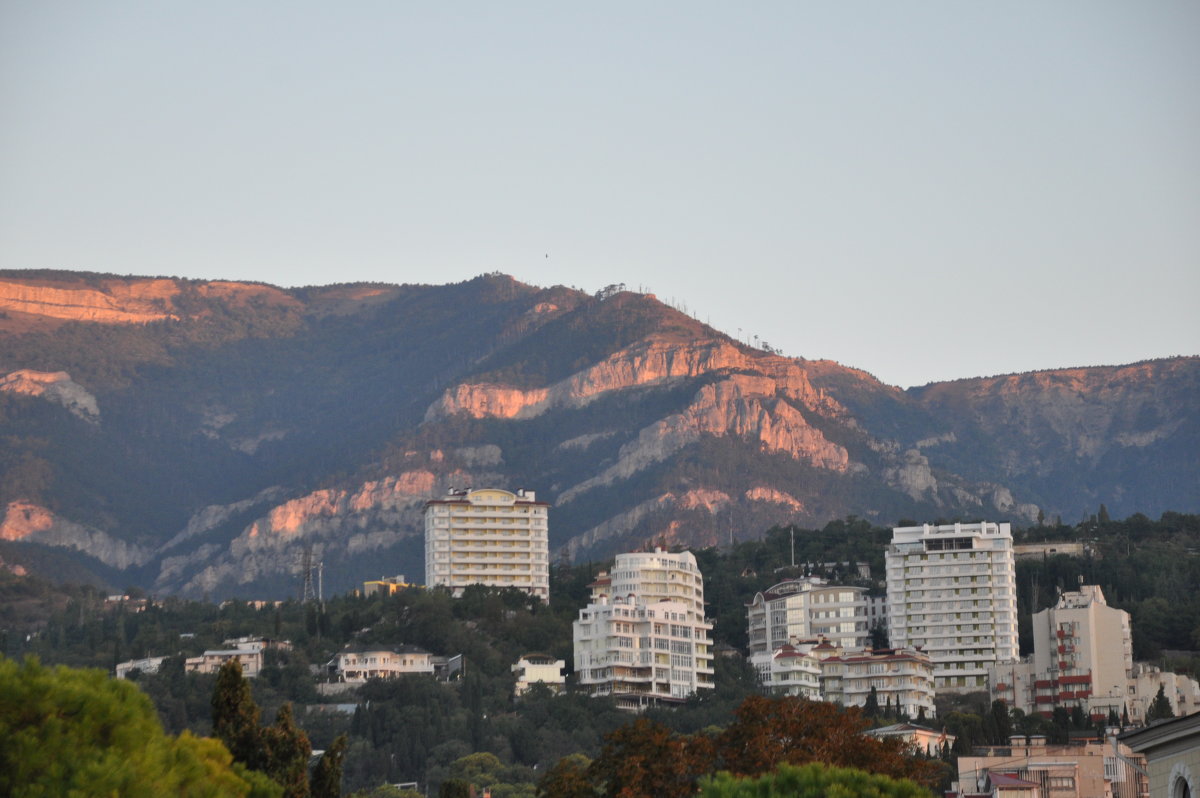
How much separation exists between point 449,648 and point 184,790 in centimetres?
11497

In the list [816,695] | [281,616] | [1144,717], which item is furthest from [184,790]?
[281,616]

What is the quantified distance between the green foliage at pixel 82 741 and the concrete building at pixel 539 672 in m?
104

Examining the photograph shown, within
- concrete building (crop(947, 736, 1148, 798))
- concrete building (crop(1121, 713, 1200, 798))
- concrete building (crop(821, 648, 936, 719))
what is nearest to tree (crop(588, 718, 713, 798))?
concrete building (crop(947, 736, 1148, 798))

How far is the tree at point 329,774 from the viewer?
51.2m

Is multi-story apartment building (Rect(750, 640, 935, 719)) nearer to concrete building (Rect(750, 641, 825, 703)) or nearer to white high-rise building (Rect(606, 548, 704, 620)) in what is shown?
concrete building (Rect(750, 641, 825, 703))

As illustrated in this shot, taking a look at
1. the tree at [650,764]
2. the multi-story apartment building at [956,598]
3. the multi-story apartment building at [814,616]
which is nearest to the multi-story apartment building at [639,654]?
the multi-story apartment building at [814,616]

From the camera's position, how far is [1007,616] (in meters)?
149

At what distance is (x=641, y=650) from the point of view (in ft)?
468

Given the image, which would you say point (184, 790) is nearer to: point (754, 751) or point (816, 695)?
point (754, 751)

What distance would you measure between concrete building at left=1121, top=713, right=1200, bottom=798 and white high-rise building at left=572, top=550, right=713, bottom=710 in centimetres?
10272

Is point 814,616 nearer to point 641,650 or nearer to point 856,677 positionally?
point 856,677

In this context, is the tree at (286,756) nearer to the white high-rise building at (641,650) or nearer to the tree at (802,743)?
the tree at (802,743)

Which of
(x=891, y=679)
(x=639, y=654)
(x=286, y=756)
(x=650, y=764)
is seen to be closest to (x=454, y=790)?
(x=650, y=764)

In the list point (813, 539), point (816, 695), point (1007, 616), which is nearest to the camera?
point (816, 695)
